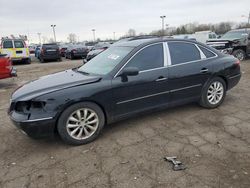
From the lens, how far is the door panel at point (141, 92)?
12.9 ft

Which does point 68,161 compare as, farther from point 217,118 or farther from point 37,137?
point 217,118

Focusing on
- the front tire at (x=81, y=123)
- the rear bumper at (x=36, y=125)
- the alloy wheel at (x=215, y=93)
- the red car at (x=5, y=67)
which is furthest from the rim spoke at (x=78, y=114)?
the red car at (x=5, y=67)

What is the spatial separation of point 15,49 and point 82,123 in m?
15.9

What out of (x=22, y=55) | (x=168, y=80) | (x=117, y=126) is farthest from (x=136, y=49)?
(x=22, y=55)

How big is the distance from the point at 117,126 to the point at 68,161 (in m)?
1.34

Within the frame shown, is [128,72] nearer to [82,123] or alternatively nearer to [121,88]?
[121,88]

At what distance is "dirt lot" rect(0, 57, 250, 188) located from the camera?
9.28 feet

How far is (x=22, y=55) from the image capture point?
17.7 metres

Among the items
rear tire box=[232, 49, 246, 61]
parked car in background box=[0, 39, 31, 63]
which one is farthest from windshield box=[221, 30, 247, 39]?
parked car in background box=[0, 39, 31, 63]

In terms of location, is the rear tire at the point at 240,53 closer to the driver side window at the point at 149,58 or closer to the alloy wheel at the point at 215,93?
the alloy wheel at the point at 215,93

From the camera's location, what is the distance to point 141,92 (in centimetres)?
412

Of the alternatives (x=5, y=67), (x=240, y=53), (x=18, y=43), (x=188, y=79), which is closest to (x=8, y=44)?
(x=18, y=43)

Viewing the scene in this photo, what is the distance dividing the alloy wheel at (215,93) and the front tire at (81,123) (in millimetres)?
2486

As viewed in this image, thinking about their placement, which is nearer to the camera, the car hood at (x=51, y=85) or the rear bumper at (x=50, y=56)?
the car hood at (x=51, y=85)
